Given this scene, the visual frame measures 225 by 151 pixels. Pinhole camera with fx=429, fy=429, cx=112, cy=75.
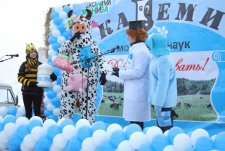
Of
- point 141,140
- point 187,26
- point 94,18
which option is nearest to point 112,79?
point 94,18

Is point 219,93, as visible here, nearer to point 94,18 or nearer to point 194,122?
point 194,122

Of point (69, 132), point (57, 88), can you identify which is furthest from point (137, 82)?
point (57, 88)

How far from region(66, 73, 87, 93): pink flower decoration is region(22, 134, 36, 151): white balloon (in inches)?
49.9

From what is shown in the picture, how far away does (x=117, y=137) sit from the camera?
3686 mm

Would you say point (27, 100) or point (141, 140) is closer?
point (141, 140)

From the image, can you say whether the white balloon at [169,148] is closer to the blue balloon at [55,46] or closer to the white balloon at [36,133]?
the white balloon at [36,133]

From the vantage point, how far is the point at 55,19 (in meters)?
7.39

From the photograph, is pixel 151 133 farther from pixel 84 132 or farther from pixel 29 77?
pixel 29 77

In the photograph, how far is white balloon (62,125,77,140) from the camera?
4117 millimetres

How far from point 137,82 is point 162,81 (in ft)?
1.83

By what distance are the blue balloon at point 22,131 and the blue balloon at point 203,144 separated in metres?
2.03

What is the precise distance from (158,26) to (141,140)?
112 inches

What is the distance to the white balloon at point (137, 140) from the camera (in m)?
3.50

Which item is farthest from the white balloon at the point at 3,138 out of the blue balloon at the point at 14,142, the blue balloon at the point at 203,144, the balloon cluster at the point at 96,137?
the blue balloon at the point at 203,144
